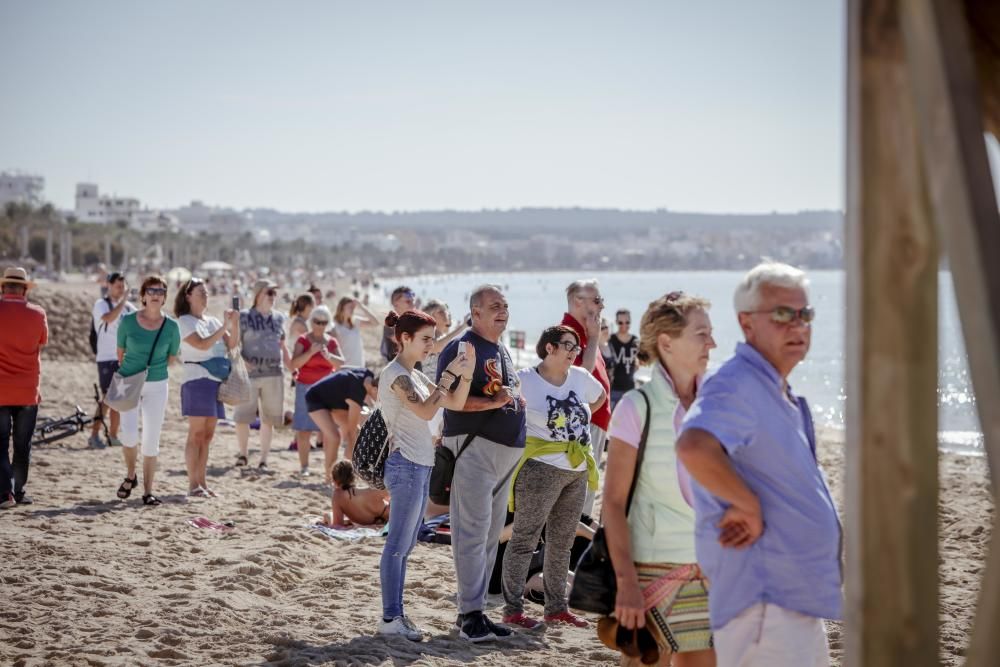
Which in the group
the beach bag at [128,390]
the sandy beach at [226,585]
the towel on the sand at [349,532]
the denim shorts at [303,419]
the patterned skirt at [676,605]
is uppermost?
the beach bag at [128,390]

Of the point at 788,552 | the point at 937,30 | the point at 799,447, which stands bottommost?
the point at 788,552

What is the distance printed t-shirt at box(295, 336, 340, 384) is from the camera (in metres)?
10.7

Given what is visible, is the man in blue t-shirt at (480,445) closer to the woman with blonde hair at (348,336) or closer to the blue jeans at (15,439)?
the blue jeans at (15,439)

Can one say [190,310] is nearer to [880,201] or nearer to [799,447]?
[799,447]

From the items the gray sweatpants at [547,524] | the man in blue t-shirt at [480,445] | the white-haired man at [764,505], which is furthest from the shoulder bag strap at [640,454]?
the gray sweatpants at [547,524]

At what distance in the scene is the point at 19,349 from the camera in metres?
8.23

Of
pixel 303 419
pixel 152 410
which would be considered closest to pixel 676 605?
pixel 152 410

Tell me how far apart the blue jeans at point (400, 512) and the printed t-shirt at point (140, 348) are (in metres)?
3.66

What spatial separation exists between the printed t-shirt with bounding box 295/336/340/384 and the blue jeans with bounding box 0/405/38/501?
9.28 ft

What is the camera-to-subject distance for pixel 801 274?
9.96ft

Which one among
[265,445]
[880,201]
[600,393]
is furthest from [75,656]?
[265,445]

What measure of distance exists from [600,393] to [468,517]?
1.28 metres

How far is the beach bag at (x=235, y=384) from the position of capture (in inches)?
360

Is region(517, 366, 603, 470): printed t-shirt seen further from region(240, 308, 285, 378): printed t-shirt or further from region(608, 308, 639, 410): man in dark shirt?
region(608, 308, 639, 410): man in dark shirt
